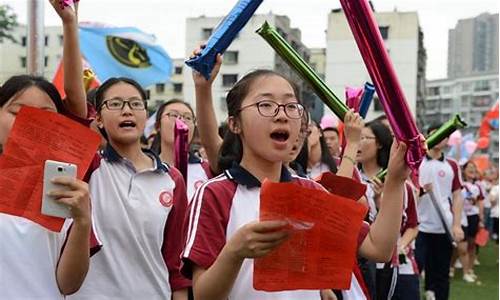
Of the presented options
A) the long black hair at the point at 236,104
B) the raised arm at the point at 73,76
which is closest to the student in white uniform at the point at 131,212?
the raised arm at the point at 73,76

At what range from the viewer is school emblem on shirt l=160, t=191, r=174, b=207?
2693 millimetres

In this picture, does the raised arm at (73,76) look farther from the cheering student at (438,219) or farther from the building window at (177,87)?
the building window at (177,87)

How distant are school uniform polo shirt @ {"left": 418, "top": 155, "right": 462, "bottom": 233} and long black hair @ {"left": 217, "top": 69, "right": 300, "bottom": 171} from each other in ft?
15.2

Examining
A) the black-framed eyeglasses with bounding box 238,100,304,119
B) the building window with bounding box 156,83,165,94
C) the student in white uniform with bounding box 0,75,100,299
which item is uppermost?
the building window with bounding box 156,83,165,94

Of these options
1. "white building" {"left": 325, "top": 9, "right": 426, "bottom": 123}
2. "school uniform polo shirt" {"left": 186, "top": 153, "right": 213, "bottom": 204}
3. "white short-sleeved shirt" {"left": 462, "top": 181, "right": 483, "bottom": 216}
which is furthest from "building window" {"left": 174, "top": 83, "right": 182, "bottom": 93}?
"school uniform polo shirt" {"left": 186, "top": 153, "right": 213, "bottom": 204}

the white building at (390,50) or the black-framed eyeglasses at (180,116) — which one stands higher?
the white building at (390,50)

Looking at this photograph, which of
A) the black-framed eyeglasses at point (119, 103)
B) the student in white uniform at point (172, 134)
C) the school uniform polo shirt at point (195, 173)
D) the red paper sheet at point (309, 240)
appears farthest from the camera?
the school uniform polo shirt at point (195, 173)

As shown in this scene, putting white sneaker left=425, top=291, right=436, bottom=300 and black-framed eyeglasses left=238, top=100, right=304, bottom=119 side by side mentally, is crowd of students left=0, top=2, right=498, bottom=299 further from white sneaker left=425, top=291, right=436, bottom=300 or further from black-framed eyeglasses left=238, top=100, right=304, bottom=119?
white sneaker left=425, top=291, right=436, bottom=300

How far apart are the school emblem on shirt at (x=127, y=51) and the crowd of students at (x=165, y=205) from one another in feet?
18.7

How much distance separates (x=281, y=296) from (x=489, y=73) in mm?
88606

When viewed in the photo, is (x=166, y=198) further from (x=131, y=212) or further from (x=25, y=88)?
(x=25, y=88)

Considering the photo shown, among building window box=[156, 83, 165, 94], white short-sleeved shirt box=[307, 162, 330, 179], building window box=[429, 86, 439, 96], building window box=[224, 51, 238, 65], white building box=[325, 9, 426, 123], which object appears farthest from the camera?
building window box=[429, 86, 439, 96]

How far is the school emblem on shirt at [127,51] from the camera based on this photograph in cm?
850

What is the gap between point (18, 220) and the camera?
2.14 m
